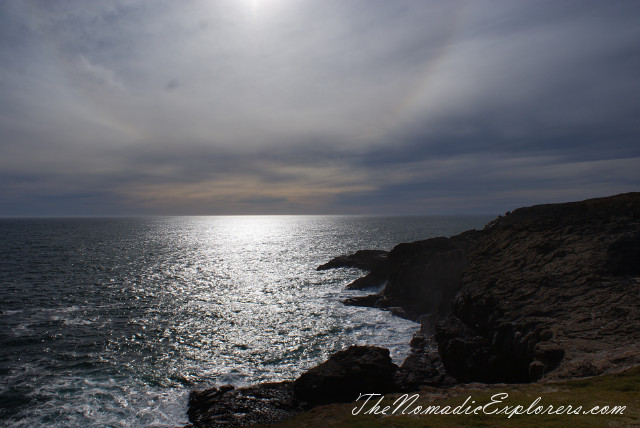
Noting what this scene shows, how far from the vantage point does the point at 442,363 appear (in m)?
24.7

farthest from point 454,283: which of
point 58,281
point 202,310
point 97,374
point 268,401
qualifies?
point 58,281

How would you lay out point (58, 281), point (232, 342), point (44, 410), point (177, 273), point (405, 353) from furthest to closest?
1. point (177, 273)
2. point (58, 281)
3. point (232, 342)
4. point (405, 353)
5. point (44, 410)

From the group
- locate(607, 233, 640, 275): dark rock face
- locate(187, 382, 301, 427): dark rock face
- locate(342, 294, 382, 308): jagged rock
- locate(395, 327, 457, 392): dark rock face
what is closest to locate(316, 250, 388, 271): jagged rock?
locate(342, 294, 382, 308): jagged rock

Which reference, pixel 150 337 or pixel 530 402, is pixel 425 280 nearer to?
pixel 150 337

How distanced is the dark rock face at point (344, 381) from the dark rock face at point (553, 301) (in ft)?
17.0

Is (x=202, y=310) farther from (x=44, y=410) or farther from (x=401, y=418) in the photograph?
(x=401, y=418)

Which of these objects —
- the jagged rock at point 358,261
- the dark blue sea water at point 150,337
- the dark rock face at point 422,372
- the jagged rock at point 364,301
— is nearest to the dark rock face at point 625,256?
the dark rock face at point 422,372

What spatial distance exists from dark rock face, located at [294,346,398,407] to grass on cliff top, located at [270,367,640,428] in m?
3.51

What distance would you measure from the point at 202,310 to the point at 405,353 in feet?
85.2

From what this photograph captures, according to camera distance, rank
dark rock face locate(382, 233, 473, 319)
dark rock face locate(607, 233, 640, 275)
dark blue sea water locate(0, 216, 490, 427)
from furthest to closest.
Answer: dark rock face locate(382, 233, 473, 319) < dark rock face locate(607, 233, 640, 275) < dark blue sea water locate(0, 216, 490, 427)

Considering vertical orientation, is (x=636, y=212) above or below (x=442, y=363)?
above

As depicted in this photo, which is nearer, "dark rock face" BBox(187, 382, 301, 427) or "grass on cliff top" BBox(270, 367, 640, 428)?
"grass on cliff top" BBox(270, 367, 640, 428)

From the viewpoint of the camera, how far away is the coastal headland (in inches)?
689

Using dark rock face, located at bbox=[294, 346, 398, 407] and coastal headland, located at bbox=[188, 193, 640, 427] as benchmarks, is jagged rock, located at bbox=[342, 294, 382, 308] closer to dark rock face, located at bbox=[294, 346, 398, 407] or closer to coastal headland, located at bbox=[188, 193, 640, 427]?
coastal headland, located at bbox=[188, 193, 640, 427]
